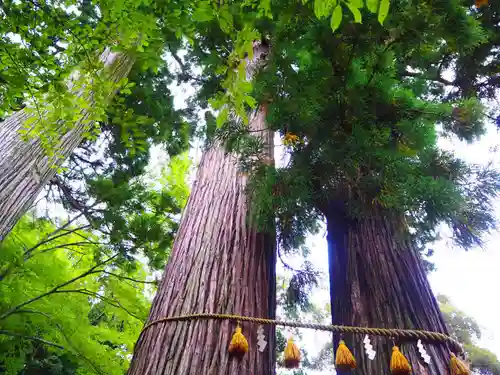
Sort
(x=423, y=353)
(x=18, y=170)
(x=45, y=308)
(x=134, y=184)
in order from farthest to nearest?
(x=134, y=184) → (x=45, y=308) → (x=18, y=170) → (x=423, y=353)

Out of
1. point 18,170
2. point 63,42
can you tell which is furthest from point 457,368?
point 18,170

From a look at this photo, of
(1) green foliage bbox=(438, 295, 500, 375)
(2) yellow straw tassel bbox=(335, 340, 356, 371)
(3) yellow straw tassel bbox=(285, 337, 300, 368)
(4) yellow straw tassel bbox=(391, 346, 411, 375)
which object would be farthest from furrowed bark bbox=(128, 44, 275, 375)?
(1) green foliage bbox=(438, 295, 500, 375)

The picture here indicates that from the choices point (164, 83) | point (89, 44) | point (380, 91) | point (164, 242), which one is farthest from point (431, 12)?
point (164, 83)

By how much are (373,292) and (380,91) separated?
111 centimetres

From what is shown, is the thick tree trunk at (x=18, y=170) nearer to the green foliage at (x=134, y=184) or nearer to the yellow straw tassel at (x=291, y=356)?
the green foliage at (x=134, y=184)

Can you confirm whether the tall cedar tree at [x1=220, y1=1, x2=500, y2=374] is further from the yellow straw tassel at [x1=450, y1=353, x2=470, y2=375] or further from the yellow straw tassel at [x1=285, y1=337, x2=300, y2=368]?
the yellow straw tassel at [x1=285, y1=337, x2=300, y2=368]

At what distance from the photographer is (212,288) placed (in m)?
1.90

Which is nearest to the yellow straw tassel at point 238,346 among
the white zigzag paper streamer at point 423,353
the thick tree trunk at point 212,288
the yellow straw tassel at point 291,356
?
the thick tree trunk at point 212,288

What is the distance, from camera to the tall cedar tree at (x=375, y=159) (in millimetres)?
1715

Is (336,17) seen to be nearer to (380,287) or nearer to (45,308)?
(380,287)

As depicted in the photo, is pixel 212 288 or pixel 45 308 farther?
pixel 45 308

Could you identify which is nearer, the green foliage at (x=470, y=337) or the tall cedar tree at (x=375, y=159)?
the tall cedar tree at (x=375, y=159)

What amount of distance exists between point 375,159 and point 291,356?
111 cm

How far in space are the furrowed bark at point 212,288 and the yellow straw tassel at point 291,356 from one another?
220 millimetres
